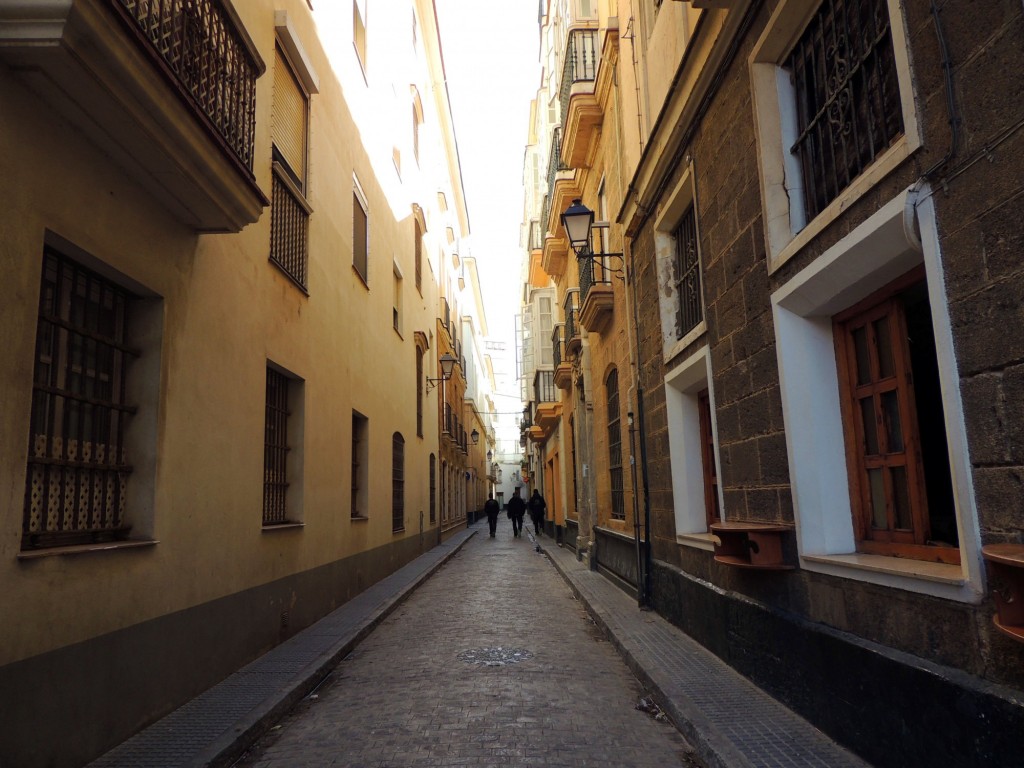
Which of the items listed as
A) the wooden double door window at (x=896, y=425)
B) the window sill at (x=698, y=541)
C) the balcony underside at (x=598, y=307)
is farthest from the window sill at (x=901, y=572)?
the balcony underside at (x=598, y=307)

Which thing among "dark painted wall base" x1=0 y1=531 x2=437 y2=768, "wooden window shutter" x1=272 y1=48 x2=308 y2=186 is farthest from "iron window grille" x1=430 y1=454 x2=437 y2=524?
"wooden window shutter" x1=272 y1=48 x2=308 y2=186

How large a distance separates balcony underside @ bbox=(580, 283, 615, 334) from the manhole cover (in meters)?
6.36

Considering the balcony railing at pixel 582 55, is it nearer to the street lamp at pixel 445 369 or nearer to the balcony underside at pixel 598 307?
the balcony underside at pixel 598 307

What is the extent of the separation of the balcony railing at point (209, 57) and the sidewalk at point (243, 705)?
12.5 feet

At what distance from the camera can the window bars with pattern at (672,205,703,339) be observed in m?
7.95

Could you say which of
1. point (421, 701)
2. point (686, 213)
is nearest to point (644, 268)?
point (686, 213)

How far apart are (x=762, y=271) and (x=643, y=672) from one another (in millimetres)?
3350

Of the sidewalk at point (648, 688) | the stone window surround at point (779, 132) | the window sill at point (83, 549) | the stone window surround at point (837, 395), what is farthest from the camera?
the stone window surround at point (779, 132)

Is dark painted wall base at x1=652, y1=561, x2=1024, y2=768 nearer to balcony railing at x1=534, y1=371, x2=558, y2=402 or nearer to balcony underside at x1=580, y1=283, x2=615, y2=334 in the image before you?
balcony underside at x1=580, y1=283, x2=615, y2=334

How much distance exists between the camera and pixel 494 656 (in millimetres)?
7387

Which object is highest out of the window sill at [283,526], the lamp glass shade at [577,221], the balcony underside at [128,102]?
the lamp glass shade at [577,221]

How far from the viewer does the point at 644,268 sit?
31.6ft

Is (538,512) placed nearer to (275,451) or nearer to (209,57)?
(275,451)

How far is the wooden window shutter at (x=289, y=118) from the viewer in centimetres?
812
